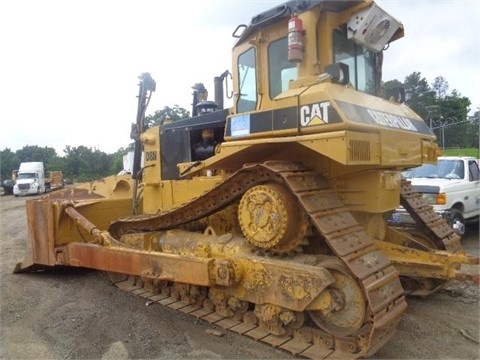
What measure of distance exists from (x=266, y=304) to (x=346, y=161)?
5.18ft

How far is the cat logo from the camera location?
377 centimetres

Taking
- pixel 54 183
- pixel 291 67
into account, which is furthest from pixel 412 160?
pixel 54 183

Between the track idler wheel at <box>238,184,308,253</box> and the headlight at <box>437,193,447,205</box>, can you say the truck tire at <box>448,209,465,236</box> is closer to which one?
the headlight at <box>437,193,447,205</box>

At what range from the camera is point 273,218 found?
3.87 meters

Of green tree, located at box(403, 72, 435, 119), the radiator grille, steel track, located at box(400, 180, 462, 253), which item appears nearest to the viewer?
the radiator grille

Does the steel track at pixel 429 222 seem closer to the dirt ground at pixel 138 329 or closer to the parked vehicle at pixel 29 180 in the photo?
the dirt ground at pixel 138 329

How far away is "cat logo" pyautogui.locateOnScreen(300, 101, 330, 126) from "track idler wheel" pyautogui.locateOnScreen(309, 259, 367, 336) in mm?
1266

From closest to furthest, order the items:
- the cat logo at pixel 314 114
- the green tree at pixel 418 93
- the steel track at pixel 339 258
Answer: the steel track at pixel 339 258
the cat logo at pixel 314 114
the green tree at pixel 418 93

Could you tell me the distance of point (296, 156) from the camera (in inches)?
173

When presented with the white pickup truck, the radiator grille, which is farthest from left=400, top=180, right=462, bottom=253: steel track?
the white pickup truck

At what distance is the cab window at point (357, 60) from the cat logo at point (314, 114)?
887mm

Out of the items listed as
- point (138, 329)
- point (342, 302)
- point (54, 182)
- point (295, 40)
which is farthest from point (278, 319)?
point (54, 182)

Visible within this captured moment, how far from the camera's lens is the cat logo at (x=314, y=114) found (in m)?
3.77

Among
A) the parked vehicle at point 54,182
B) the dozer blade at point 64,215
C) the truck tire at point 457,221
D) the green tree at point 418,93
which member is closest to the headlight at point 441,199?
the truck tire at point 457,221
